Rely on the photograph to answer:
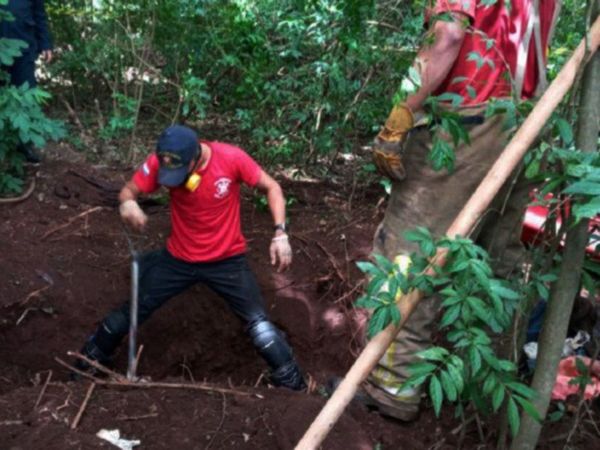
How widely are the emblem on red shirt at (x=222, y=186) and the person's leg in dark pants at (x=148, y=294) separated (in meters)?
0.47

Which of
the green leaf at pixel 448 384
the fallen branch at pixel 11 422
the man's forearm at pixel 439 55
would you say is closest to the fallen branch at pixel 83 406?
the fallen branch at pixel 11 422

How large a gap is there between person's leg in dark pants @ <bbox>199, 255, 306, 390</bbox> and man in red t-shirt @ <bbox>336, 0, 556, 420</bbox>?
0.72 meters

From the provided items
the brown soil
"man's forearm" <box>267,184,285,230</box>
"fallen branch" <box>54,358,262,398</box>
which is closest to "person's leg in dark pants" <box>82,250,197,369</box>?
the brown soil

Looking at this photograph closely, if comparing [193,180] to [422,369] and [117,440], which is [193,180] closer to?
[117,440]

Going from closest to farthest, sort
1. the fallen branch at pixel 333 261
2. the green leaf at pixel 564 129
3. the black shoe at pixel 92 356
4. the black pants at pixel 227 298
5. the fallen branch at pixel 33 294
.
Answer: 1. the green leaf at pixel 564 129
2. the black pants at pixel 227 298
3. the black shoe at pixel 92 356
4. the fallen branch at pixel 33 294
5. the fallen branch at pixel 333 261

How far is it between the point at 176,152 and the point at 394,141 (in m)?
1.18

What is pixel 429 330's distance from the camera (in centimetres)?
359

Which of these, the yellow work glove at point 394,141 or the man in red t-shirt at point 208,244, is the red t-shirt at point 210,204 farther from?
the yellow work glove at point 394,141

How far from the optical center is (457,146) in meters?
3.21

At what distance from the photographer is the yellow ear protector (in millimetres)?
4062

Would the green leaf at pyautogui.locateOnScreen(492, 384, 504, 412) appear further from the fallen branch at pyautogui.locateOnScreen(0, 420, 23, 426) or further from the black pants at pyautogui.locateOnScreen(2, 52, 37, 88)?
the black pants at pyautogui.locateOnScreen(2, 52, 37, 88)

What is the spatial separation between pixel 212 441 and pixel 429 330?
115 centimetres

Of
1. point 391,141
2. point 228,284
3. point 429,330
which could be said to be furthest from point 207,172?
point 429,330

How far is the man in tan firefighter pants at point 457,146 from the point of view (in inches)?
121
